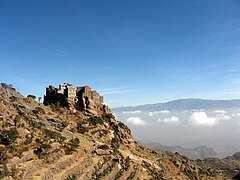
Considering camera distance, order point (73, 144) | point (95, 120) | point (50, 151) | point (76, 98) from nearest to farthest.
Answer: point (50, 151), point (73, 144), point (95, 120), point (76, 98)

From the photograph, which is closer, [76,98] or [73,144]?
[73,144]

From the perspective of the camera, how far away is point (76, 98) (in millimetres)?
98688

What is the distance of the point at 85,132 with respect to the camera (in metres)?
76.8

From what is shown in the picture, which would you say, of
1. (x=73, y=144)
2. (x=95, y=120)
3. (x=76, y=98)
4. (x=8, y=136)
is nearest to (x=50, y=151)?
(x=8, y=136)

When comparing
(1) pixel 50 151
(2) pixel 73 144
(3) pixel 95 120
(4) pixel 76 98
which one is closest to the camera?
(1) pixel 50 151

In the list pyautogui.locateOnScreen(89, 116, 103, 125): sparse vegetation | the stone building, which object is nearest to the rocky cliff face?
pyautogui.locateOnScreen(89, 116, 103, 125): sparse vegetation

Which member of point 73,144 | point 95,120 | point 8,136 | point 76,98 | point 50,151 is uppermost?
point 76,98

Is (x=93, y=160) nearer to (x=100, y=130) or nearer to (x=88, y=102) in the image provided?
(x=100, y=130)

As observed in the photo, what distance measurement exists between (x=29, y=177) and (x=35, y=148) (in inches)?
344

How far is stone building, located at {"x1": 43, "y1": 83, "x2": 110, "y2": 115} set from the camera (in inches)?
3824

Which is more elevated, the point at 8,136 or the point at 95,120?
the point at 95,120

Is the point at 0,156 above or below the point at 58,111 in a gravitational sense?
below

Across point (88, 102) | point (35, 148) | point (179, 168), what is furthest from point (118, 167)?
point (179, 168)

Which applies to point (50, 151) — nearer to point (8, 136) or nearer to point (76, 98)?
point (8, 136)
